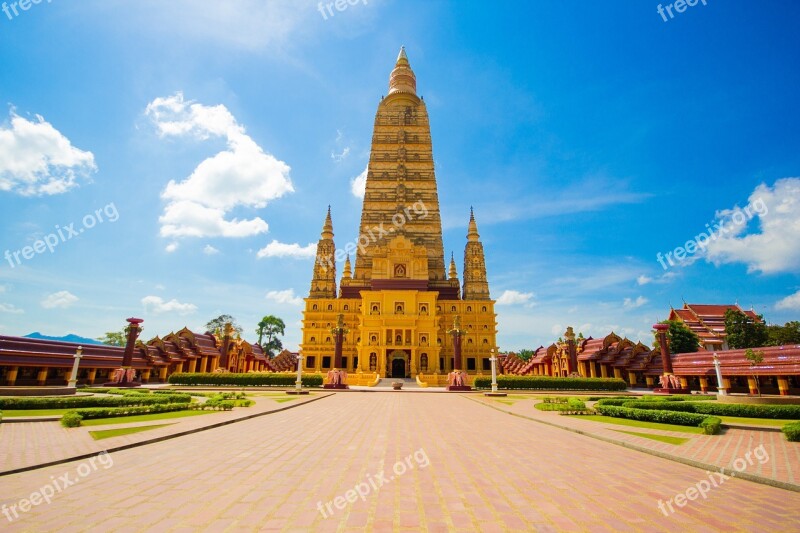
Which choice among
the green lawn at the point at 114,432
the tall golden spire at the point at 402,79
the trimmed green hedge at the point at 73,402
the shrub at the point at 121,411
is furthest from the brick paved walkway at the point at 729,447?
the tall golden spire at the point at 402,79

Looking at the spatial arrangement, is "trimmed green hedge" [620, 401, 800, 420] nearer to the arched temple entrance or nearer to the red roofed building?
the arched temple entrance

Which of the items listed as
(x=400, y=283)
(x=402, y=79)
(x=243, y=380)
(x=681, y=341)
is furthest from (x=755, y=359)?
(x=402, y=79)

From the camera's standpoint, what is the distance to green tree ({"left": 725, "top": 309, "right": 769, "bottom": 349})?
1879 inches

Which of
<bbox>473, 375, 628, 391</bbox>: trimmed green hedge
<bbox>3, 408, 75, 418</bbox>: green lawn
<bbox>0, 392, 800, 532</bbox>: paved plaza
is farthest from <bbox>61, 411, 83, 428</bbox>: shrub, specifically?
<bbox>473, 375, 628, 391</bbox>: trimmed green hedge

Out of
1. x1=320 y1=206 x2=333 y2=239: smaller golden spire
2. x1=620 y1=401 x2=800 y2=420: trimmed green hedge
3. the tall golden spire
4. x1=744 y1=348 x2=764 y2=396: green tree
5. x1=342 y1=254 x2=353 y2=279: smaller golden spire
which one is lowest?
x1=620 y1=401 x2=800 y2=420: trimmed green hedge

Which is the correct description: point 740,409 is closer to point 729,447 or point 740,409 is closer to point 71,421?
point 729,447

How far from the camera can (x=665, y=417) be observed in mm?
12477

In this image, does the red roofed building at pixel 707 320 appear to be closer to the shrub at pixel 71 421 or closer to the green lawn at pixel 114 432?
the green lawn at pixel 114 432

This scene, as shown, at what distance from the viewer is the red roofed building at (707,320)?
172 ft

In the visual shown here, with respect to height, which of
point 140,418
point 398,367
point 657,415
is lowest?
point 140,418

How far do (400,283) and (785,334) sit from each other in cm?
5155

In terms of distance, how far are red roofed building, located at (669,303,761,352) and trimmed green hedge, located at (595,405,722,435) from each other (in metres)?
48.4

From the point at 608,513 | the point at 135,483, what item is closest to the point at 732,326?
the point at 608,513

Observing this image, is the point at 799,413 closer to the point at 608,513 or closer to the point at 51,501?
the point at 608,513
